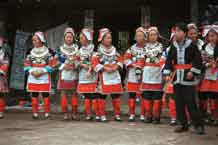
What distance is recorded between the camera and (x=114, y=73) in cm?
933

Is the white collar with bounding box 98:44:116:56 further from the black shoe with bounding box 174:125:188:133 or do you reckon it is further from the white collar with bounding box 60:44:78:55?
the black shoe with bounding box 174:125:188:133

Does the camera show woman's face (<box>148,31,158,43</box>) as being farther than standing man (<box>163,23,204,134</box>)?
Yes

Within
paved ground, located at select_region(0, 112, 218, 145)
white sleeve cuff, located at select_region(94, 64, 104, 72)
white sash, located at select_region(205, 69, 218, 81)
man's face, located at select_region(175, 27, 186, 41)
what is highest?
man's face, located at select_region(175, 27, 186, 41)

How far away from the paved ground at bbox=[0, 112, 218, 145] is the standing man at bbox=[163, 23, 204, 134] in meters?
0.28

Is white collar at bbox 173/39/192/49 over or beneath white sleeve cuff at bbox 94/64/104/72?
over

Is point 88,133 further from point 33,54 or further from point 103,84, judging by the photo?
point 33,54

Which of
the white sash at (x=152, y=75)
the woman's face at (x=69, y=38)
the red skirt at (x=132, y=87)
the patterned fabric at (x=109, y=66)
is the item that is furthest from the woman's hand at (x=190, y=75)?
the woman's face at (x=69, y=38)

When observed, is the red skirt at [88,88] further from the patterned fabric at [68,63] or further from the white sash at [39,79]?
the white sash at [39,79]

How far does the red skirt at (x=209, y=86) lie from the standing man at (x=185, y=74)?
0.90m

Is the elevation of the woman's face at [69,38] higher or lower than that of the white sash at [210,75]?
higher

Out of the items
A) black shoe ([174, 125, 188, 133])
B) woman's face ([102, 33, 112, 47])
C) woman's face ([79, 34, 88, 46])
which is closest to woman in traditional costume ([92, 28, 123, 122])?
woman's face ([102, 33, 112, 47])

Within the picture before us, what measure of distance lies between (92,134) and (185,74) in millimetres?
1822

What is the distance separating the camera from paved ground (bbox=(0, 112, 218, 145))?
7145 mm

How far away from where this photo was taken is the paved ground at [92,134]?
7145mm
